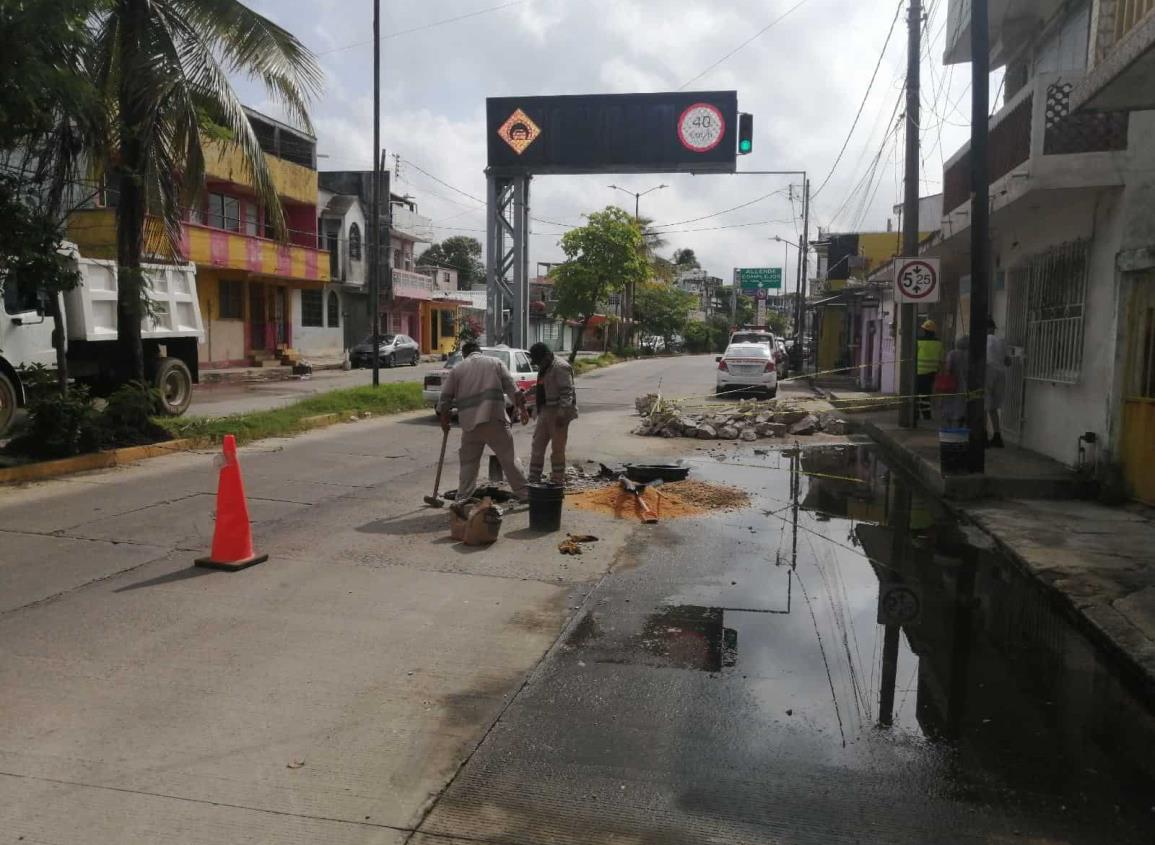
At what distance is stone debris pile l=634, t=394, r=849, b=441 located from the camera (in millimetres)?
16359

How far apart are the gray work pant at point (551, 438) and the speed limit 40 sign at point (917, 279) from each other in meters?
6.32

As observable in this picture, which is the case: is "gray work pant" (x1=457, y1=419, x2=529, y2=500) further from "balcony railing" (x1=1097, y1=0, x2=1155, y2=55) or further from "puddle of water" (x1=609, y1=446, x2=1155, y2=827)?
"balcony railing" (x1=1097, y1=0, x2=1155, y2=55)

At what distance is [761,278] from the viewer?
76.4 m

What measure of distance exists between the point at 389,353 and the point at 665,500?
30.0m

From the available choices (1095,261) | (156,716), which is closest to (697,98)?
(1095,261)

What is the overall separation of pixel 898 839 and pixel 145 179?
1205 centimetres

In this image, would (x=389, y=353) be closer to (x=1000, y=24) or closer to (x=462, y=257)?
(x=1000, y=24)

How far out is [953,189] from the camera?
49.7 feet

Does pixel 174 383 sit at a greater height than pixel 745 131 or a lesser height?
lesser

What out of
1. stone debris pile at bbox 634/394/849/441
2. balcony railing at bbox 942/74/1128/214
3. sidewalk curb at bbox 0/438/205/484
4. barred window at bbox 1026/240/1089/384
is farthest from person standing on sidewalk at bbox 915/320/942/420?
sidewalk curb at bbox 0/438/205/484

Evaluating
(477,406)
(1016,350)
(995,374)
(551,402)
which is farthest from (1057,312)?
(477,406)

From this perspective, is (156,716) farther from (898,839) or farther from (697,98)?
(697,98)

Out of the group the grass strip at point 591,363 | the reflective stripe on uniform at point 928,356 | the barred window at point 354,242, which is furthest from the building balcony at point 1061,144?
the barred window at point 354,242

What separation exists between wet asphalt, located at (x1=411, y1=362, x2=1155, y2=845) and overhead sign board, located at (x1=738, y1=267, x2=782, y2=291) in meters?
70.7
